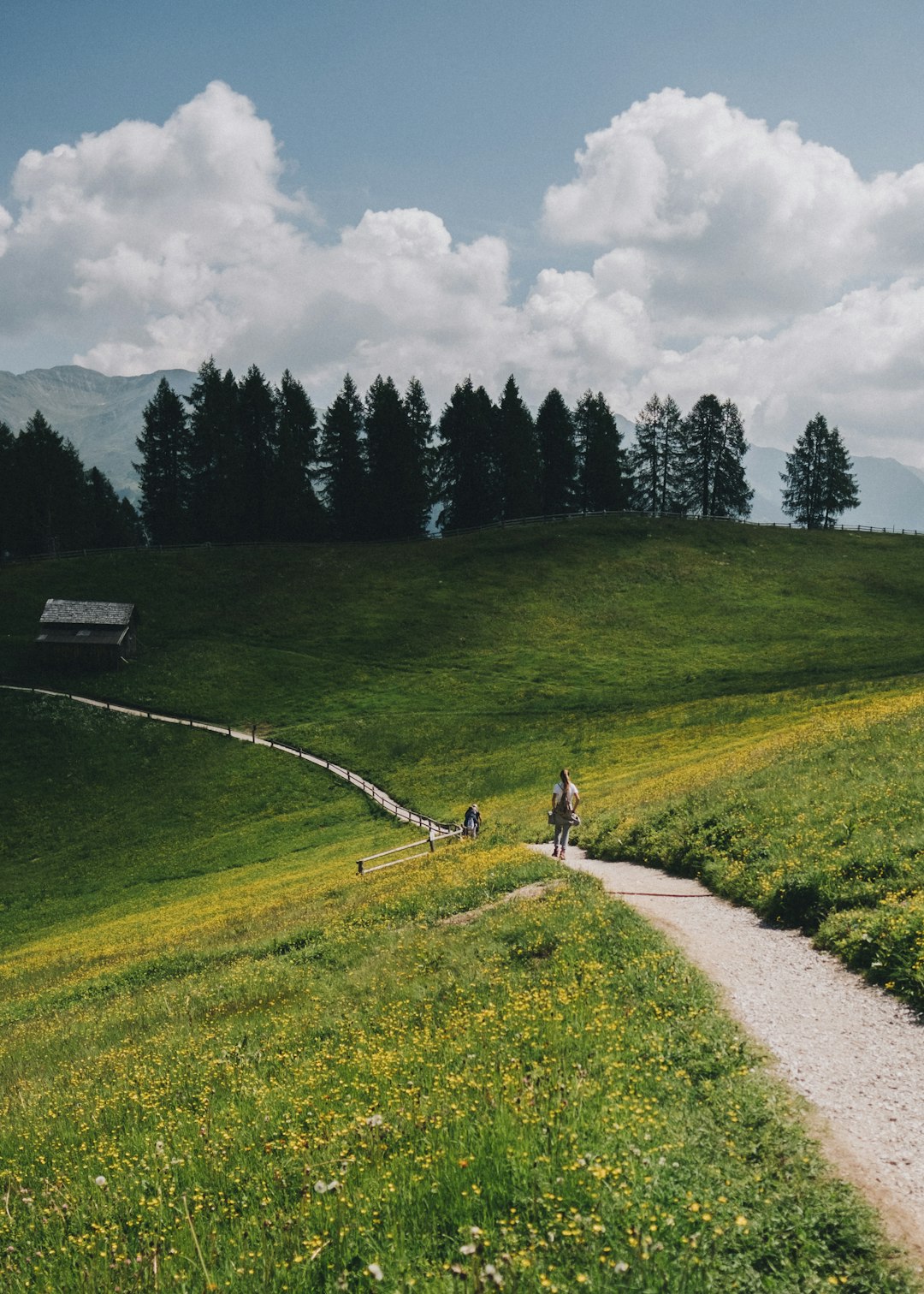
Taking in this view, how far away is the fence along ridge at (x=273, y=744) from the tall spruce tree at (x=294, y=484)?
139 feet

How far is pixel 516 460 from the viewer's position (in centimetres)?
10825

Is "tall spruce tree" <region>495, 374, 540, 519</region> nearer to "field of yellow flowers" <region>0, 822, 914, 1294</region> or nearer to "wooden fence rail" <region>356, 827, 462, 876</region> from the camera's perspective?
"wooden fence rail" <region>356, 827, 462, 876</region>

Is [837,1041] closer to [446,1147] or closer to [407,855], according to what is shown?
[446,1147]

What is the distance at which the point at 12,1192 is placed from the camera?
9.39 meters

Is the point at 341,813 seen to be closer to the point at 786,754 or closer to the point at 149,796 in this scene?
the point at 149,796

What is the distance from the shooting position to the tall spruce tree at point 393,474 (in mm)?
104750

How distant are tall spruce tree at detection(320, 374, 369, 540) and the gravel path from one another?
9393 cm

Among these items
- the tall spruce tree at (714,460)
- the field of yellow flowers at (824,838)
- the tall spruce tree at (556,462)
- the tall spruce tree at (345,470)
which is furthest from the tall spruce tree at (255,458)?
the field of yellow flowers at (824,838)

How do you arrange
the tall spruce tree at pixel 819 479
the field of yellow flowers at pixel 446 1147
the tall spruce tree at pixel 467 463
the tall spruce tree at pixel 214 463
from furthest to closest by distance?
the tall spruce tree at pixel 819 479
the tall spruce tree at pixel 467 463
the tall spruce tree at pixel 214 463
the field of yellow flowers at pixel 446 1147

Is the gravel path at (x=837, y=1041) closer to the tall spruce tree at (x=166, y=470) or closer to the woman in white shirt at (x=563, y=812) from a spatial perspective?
the woman in white shirt at (x=563, y=812)

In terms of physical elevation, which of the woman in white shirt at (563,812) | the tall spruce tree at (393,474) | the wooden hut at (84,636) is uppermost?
the tall spruce tree at (393,474)

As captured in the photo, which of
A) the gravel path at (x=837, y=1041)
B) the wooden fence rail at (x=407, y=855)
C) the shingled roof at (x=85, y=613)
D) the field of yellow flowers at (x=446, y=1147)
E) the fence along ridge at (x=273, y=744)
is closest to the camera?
the field of yellow flowers at (x=446, y=1147)

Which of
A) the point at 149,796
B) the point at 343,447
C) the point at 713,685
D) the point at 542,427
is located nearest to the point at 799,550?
the point at 542,427

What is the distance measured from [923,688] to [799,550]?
61724 millimetres
